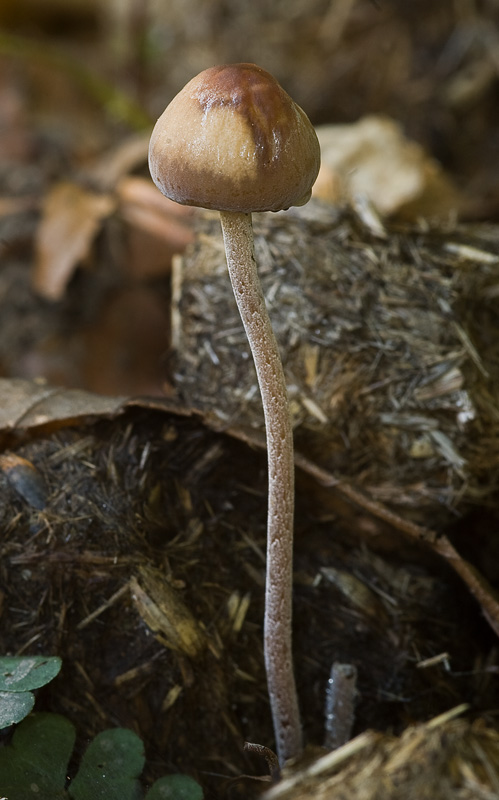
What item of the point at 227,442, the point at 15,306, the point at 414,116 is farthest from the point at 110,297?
the point at 414,116

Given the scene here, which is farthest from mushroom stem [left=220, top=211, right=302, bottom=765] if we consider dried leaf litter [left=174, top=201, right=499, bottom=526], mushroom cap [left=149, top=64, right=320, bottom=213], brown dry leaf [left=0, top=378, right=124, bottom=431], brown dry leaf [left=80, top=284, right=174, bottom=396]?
brown dry leaf [left=80, top=284, right=174, bottom=396]

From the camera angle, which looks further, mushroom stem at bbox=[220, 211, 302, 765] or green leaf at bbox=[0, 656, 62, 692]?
green leaf at bbox=[0, 656, 62, 692]

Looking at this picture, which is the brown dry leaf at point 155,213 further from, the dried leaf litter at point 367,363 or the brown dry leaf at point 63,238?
the dried leaf litter at point 367,363

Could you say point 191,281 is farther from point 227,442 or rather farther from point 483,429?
point 483,429

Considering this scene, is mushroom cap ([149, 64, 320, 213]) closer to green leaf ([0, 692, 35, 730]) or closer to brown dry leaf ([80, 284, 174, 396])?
green leaf ([0, 692, 35, 730])

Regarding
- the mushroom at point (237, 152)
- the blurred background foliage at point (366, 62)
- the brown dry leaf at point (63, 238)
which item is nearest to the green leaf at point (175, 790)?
the mushroom at point (237, 152)

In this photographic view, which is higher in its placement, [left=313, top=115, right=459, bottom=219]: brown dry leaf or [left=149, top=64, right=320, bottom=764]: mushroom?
[left=313, top=115, right=459, bottom=219]: brown dry leaf
